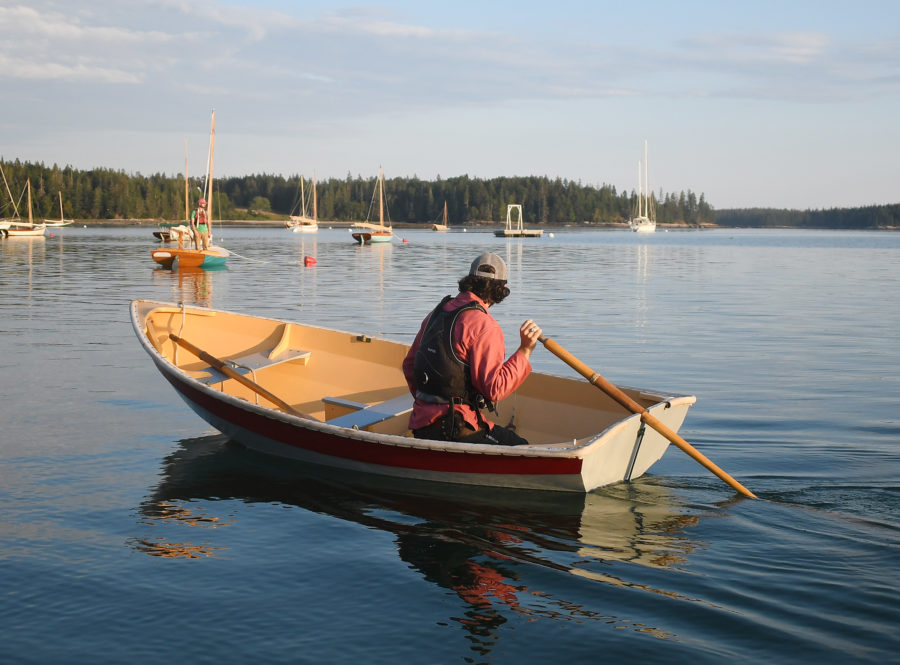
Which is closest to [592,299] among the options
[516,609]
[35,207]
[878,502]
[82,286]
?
[82,286]

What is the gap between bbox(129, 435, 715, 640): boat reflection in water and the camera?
6188 millimetres

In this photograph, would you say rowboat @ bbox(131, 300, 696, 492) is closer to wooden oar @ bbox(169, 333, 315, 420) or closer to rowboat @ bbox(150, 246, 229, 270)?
wooden oar @ bbox(169, 333, 315, 420)

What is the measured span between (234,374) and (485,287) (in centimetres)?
378

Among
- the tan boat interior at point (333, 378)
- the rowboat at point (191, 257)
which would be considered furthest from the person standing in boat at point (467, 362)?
the rowboat at point (191, 257)

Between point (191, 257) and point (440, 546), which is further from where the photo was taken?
point (191, 257)

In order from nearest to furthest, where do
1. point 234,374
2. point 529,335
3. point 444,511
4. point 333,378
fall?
point 529,335, point 444,511, point 234,374, point 333,378

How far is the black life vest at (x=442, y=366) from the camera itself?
288 inches

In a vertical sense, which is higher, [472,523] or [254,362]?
[254,362]

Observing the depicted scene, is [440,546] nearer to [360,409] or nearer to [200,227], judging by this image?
[360,409]

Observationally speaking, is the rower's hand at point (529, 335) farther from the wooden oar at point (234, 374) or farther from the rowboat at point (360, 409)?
the wooden oar at point (234, 374)

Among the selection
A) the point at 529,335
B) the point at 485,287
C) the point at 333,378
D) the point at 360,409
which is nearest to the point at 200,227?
the point at 333,378

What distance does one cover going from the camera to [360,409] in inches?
371

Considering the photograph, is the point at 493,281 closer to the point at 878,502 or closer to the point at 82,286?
the point at 878,502

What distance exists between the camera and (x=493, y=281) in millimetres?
7277
